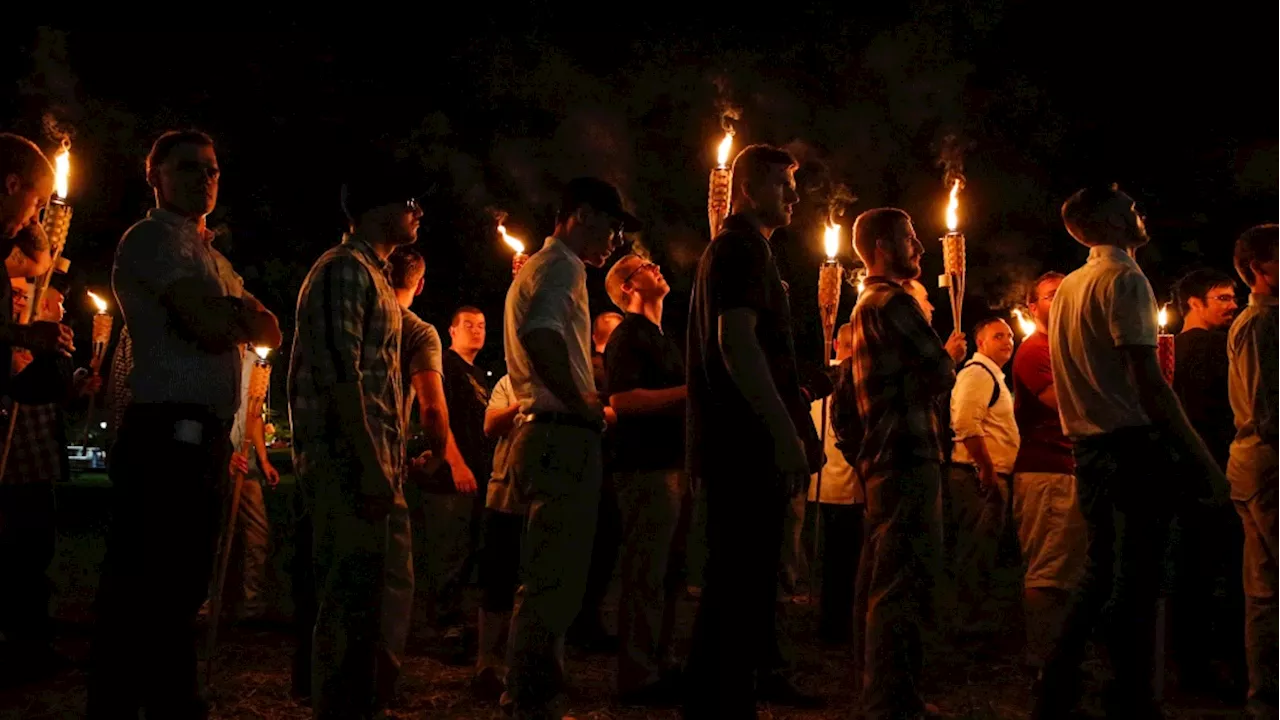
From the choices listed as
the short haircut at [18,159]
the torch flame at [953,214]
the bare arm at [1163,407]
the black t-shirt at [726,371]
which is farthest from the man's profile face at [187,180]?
the torch flame at [953,214]

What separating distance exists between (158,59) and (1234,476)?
1174 cm

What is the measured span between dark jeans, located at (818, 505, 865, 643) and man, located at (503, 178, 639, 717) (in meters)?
3.60

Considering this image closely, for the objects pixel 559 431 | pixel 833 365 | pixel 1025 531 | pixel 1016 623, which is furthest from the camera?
pixel 1016 623

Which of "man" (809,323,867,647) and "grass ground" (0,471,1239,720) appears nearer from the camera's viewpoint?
"grass ground" (0,471,1239,720)

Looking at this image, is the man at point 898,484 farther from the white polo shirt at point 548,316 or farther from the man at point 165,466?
the man at point 165,466

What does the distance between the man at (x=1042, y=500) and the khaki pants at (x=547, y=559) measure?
11.5ft

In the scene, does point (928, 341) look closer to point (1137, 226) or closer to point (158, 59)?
point (1137, 226)

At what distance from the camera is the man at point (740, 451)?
163 inches

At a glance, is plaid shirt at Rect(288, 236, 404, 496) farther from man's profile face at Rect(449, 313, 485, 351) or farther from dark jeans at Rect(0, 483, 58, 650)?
man's profile face at Rect(449, 313, 485, 351)

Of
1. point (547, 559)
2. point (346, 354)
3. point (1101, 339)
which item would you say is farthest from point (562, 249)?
point (1101, 339)

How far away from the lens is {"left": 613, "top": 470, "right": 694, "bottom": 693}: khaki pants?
5723mm

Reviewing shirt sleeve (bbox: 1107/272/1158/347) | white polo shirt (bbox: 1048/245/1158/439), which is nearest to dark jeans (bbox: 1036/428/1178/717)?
white polo shirt (bbox: 1048/245/1158/439)

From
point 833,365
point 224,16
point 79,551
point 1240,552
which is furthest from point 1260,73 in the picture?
point 79,551

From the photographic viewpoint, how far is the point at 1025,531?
22.1 ft
